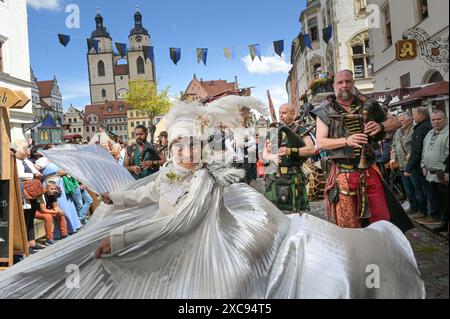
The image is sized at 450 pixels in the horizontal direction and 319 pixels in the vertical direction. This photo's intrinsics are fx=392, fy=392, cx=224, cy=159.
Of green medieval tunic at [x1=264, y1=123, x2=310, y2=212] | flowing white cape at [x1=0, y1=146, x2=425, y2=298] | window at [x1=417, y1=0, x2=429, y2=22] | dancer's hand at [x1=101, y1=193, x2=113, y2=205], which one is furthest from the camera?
green medieval tunic at [x1=264, y1=123, x2=310, y2=212]

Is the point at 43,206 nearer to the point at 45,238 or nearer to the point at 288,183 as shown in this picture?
the point at 45,238

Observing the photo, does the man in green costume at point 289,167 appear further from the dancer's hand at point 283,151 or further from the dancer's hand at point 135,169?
the dancer's hand at point 135,169

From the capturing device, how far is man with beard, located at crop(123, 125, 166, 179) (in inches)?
225

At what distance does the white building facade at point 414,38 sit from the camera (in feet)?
3.91

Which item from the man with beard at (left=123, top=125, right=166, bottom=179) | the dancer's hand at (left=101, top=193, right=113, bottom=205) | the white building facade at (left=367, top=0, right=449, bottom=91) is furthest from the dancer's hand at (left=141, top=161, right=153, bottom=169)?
the white building facade at (left=367, top=0, right=449, bottom=91)

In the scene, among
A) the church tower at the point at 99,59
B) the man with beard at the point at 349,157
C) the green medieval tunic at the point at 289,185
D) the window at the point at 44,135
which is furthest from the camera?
the window at the point at 44,135

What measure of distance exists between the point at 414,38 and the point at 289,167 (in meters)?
2.97

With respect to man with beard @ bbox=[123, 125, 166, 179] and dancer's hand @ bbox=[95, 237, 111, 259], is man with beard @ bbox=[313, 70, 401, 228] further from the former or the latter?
man with beard @ bbox=[123, 125, 166, 179]

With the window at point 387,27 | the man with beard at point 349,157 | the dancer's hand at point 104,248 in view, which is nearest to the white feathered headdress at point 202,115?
the man with beard at point 349,157

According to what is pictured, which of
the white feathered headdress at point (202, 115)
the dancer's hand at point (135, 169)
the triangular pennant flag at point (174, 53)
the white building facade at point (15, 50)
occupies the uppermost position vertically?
the white building facade at point (15, 50)

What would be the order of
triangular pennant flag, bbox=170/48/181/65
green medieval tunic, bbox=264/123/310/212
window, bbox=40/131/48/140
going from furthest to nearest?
window, bbox=40/131/48/140
green medieval tunic, bbox=264/123/310/212
triangular pennant flag, bbox=170/48/181/65

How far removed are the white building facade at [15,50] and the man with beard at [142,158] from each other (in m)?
1.50

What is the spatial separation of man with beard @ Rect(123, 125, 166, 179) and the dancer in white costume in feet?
8.92
